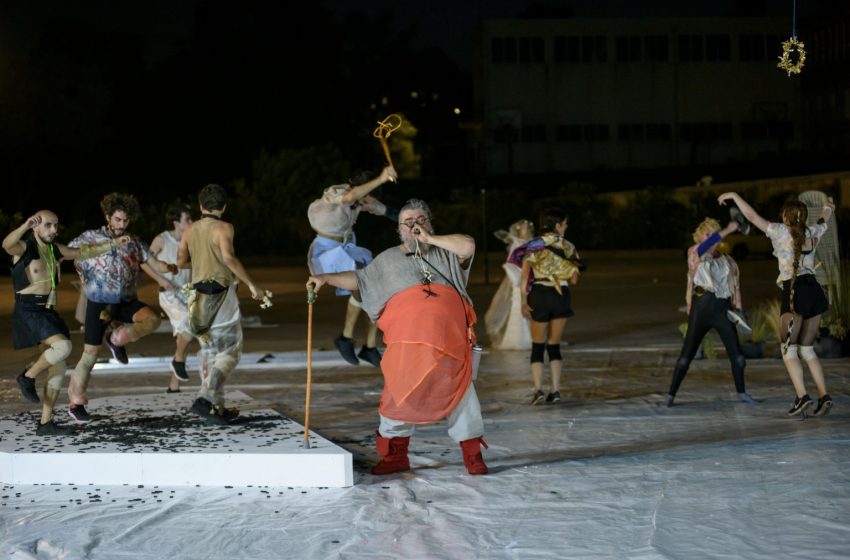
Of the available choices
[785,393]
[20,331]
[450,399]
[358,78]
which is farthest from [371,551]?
[358,78]

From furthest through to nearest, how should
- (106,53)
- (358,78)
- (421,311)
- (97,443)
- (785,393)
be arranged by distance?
1. (358,78)
2. (106,53)
3. (785,393)
4. (97,443)
5. (421,311)

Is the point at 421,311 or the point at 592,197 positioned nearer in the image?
the point at 421,311

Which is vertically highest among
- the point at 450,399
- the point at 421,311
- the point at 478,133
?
the point at 478,133

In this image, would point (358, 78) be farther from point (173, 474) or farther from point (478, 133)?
point (173, 474)

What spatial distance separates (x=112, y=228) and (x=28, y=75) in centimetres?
4350

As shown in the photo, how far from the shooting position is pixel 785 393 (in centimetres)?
1107

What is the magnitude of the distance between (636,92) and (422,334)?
5818cm

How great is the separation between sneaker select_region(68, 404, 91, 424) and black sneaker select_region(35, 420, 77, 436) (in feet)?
1.31

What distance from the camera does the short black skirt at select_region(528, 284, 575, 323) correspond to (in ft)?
34.7

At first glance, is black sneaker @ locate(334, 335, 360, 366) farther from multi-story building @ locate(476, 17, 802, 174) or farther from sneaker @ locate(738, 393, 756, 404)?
multi-story building @ locate(476, 17, 802, 174)

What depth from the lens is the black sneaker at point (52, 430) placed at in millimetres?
8555

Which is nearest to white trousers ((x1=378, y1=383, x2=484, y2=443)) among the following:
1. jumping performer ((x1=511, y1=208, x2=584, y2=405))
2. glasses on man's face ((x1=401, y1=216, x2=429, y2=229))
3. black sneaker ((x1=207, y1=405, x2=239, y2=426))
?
glasses on man's face ((x1=401, y1=216, x2=429, y2=229))

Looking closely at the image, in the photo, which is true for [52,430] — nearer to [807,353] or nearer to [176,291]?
[176,291]

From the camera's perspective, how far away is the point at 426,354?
24.6ft
